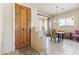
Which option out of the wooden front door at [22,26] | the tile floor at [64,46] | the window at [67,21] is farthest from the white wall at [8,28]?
the window at [67,21]

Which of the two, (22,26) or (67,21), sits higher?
(67,21)

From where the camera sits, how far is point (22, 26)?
151 inches

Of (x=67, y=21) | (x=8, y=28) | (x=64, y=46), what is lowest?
(x=64, y=46)

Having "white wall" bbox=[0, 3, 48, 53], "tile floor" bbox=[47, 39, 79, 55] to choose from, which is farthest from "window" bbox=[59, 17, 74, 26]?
"white wall" bbox=[0, 3, 48, 53]

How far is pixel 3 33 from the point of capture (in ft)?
10.2

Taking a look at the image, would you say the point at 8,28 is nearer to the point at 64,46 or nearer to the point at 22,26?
the point at 22,26

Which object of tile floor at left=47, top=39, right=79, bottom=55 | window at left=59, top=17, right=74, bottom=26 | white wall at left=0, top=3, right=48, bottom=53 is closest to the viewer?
white wall at left=0, top=3, right=48, bottom=53

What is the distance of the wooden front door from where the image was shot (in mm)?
3600

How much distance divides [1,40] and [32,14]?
1.63 metres

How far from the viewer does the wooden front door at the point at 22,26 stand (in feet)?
11.8

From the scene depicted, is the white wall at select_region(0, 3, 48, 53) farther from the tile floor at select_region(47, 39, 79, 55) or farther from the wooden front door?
the tile floor at select_region(47, 39, 79, 55)

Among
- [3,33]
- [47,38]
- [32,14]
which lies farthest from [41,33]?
[3,33]

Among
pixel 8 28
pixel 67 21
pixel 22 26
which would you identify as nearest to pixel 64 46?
pixel 67 21

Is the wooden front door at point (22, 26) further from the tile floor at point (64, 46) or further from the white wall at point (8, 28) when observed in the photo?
the tile floor at point (64, 46)
